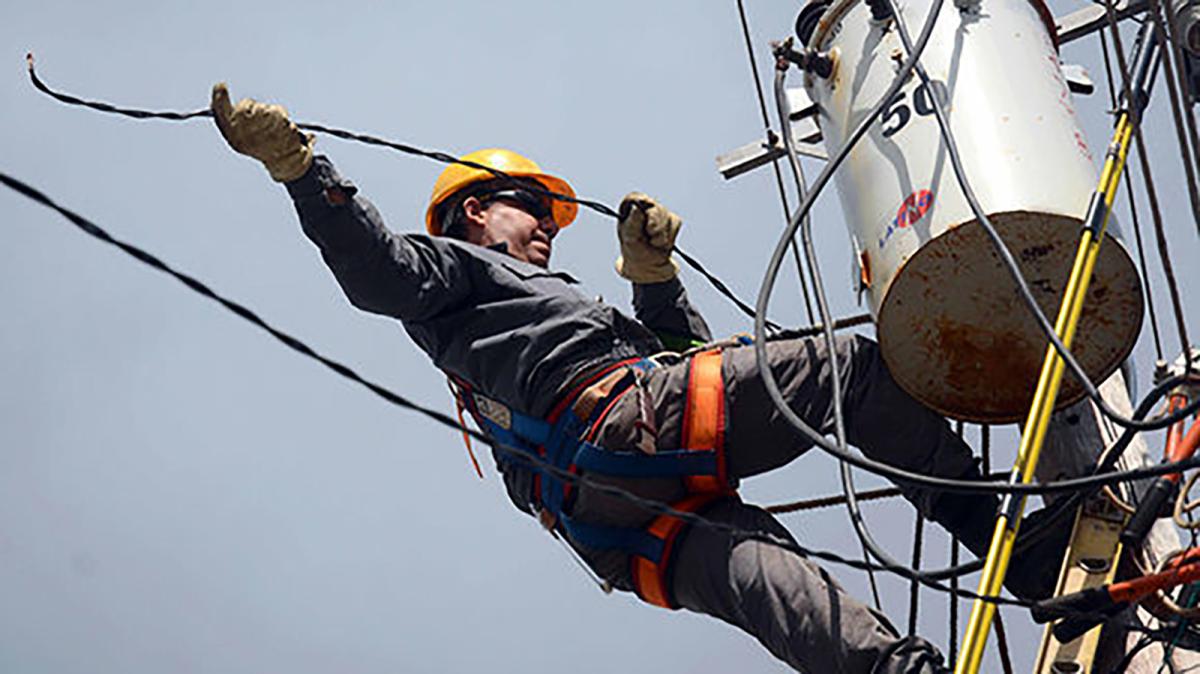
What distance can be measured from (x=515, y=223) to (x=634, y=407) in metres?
1.25

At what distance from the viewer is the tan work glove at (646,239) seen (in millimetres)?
4414

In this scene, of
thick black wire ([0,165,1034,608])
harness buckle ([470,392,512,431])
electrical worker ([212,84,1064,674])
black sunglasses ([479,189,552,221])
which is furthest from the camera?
black sunglasses ([479,189,552,221])

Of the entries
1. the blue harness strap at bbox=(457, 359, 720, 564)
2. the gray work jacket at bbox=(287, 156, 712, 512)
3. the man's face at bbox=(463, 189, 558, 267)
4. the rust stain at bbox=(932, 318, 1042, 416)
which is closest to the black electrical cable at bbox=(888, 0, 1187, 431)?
the rust stain at bbox=(932, 318, 1042, 416)

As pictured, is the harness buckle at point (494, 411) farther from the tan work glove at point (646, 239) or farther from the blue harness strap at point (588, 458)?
the tan work glove at point (646, 239)

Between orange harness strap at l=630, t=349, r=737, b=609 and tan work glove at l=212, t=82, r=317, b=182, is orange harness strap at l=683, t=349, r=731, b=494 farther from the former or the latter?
tan work glove at l=212, t=82, r=317, b=182

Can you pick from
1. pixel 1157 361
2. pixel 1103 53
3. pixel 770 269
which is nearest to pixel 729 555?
pixel 770 269

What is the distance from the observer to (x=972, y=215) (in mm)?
3680

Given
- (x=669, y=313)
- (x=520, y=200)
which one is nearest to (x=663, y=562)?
(x=669, y=313)

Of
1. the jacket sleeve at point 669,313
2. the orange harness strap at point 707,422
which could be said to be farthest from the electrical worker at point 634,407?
the jacket sleeve at point 669,313

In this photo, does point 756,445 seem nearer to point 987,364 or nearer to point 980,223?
point 987,364

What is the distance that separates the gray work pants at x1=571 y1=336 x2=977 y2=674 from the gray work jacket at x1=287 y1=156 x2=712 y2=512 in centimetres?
26

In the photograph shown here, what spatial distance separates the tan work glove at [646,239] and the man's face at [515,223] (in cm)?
40

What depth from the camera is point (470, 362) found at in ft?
14.6

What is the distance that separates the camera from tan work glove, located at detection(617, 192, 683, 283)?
4.41 metres
